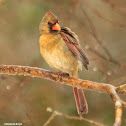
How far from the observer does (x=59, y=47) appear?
301cm

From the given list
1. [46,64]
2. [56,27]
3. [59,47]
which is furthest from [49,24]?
[46,64]

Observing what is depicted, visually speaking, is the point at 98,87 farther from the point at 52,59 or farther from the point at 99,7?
the point at 99,7

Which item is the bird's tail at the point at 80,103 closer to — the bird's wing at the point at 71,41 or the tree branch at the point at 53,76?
the tree branch at the point at 53,76

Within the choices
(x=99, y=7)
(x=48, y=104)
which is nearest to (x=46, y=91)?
(x=48, y=104)

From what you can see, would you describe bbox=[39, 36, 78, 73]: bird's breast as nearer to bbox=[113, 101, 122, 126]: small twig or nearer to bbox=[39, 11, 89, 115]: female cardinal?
bbox=[39, 11, 89, 115]: female cardinal

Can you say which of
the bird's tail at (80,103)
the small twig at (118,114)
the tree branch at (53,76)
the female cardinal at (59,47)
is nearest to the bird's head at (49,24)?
the female cardinal at (59,47)

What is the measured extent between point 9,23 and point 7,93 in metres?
1.24

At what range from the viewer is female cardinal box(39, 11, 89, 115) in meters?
2.98

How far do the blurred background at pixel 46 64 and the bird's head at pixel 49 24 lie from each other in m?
0.75

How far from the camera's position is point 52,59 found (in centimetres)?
297

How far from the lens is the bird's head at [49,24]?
2985 mm

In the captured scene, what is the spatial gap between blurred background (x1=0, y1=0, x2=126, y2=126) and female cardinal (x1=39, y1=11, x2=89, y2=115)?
2.10 feet

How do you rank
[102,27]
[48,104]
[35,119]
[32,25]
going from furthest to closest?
[102,27] < [32,25] < [48,104] < [35,119]

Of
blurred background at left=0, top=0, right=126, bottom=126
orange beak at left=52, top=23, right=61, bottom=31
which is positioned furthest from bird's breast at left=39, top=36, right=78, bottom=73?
blurred background at left=0, top=0, right=126, bottom=126
